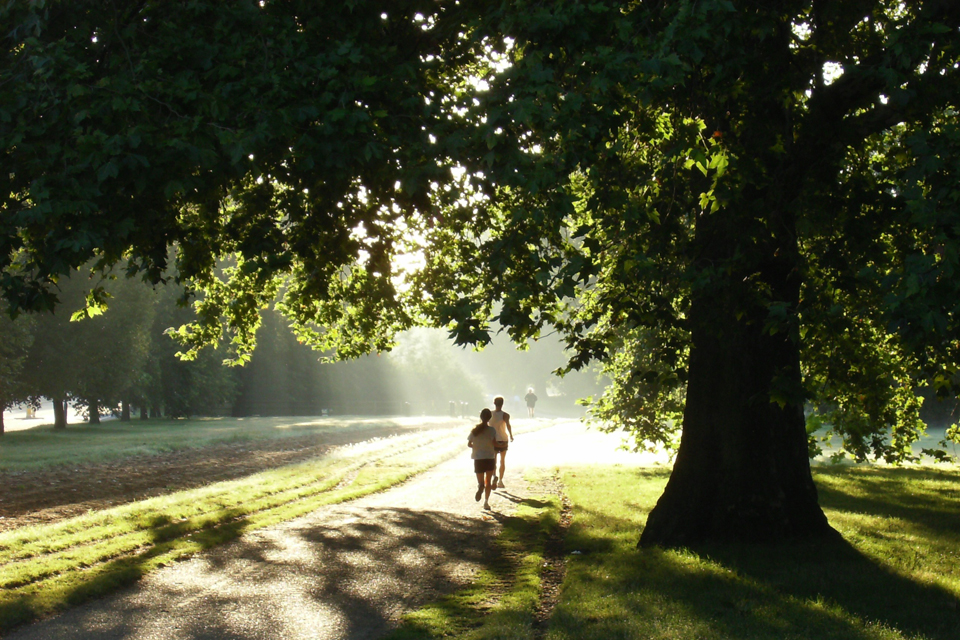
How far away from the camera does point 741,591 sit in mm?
7844

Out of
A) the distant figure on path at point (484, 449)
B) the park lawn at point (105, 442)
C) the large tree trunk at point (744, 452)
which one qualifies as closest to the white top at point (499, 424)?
the distant figure on path at point (484, 449)

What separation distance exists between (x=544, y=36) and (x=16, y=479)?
53.1 ft

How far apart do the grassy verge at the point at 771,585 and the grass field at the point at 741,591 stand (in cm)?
1

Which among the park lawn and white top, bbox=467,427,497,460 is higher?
white top, bbox=467,427,497,460

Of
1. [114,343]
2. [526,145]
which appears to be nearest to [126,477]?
[526,145]

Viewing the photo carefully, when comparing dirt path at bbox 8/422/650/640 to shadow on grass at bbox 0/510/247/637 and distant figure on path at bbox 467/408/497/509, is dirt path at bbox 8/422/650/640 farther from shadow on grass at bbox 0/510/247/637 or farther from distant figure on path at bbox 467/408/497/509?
distant figure on path at bbox 467/408/497/509

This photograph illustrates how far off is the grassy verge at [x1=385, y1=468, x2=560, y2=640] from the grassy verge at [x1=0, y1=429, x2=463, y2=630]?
3.44 metres

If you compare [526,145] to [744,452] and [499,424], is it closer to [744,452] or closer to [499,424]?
[744,452]

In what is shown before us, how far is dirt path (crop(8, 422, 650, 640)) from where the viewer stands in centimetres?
700

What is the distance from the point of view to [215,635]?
266 inches

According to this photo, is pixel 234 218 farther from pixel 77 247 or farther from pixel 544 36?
pixel 544 36

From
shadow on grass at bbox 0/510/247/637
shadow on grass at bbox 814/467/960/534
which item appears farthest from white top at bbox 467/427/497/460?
shadow on grass at bbox 814/467/960/534

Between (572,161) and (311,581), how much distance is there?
17.1 feet

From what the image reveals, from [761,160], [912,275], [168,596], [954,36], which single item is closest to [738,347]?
[761,160]
